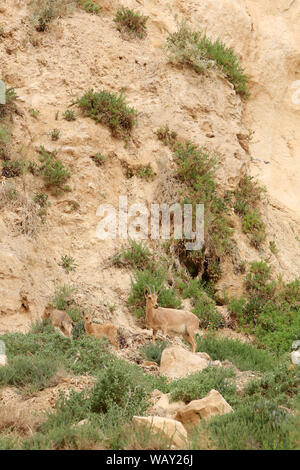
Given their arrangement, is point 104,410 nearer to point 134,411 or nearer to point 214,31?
point 134,411

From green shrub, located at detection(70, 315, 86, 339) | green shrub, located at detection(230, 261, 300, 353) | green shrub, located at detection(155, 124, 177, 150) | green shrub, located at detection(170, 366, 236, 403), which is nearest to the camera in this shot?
green shrub, located at detection(170, 366, 236, 403)

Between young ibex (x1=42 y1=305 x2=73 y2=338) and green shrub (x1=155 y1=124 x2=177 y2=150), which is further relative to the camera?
green shrub (x1=155 y1=124 x2=177 y2=150)

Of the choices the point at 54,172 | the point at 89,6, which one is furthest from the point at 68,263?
the point at 89,6

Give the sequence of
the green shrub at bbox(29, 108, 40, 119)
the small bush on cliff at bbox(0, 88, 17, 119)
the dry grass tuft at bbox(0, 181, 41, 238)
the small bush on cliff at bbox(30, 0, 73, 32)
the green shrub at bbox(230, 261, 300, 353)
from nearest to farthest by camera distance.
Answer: the dry grass tuft at bbox(0, 181, 41, 238), the green shrub at bbox(230, 261, 300, 353), the small bush on cliff at bbox(0, 88, 17, 119), the green shrub at bbox(29, 108, 40, 119), the small bush on cliff at bbox(30, 0, 73, 32)

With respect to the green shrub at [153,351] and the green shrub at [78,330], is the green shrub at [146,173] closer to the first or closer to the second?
the green shrub at [78,330]

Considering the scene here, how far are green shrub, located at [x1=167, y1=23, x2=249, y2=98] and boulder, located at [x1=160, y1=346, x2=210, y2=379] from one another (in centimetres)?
962

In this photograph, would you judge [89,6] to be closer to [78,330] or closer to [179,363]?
[78,330]

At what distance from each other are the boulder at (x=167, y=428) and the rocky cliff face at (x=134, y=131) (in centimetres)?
532

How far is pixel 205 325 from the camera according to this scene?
12047mm

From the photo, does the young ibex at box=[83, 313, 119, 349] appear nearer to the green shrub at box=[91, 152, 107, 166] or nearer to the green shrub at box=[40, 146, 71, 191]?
the green shrub at box=[40, 146, 71, 191]

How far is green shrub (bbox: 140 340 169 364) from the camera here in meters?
9.64

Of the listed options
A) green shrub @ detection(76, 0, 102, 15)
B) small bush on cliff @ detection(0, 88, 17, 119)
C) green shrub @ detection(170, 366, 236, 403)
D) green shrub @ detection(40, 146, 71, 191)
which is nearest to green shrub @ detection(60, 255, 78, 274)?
green shrub @ detection(40, 146, 71, 191)

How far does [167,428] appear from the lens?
17.4 ft

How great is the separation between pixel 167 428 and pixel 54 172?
840 cm
